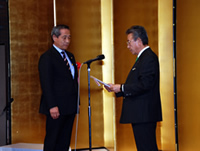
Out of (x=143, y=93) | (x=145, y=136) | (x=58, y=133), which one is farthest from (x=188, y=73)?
(x=58, y=133)

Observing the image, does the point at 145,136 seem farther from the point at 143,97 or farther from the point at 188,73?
the point at 188,73

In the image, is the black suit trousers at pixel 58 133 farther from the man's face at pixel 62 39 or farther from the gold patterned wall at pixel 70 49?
the gold patterned wall at pixel 70 49

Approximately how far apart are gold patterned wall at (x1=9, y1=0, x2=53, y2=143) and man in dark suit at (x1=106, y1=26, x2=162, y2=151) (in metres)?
2.18

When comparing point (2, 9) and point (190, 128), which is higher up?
point (2, 9)

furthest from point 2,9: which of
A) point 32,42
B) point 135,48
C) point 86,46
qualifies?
point 135,48

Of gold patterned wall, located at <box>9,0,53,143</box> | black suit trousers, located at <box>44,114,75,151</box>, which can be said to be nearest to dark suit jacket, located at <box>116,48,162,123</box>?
black suit trousers, located at <box>44,114,75,151</box>

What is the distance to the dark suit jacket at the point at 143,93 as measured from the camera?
2.94m

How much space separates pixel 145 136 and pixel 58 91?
3.45 ft

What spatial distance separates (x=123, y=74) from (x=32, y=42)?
55.7 inches

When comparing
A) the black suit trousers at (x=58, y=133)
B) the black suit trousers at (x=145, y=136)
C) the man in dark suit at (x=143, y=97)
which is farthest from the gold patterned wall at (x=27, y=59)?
the black suit trousers at (x=145, y=136)

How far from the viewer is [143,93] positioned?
2.99 m

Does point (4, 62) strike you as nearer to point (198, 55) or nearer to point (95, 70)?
point (95, 70)

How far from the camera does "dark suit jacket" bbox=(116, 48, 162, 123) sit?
9.64 feet

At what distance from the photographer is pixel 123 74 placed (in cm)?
449
